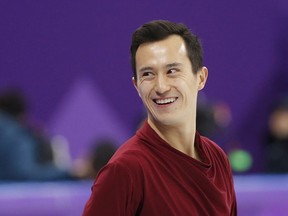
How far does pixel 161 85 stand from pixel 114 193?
39cm

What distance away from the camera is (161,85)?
100 inches

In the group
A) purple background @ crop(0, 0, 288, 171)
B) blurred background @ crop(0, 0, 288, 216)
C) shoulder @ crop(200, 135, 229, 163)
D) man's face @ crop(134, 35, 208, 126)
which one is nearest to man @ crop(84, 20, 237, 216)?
man's face @ crop(134, 35, 208, 126)

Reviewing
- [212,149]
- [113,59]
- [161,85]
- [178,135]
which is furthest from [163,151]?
[113,59]

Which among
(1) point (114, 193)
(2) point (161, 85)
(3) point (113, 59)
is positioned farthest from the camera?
→ (3) point (113, 59)

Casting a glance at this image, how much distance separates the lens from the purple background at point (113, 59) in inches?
308

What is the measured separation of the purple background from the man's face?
513 cm

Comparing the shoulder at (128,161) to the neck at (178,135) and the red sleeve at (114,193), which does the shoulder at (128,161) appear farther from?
the neck at (178,135)

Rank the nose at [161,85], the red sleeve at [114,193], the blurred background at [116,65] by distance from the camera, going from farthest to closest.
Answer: the blurred background at [116,65], the nose at [161,85], the red sleeve at [114,193]

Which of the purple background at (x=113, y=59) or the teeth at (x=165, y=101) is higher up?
the teeth at (x=165, y=101)

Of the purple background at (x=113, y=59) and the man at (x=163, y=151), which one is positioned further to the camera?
the purple background at (x=113, y=59)

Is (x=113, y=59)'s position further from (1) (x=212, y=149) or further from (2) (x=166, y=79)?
(2) (x=166, y=79)

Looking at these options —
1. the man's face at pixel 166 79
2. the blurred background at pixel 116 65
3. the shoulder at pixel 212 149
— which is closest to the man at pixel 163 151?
the man's face at pixel 166 79

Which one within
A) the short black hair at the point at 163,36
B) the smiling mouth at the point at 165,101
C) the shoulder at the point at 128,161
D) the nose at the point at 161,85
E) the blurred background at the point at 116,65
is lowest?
the blurred background at the point at 116,65

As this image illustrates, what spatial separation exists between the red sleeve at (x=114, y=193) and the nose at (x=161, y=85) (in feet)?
0.95
